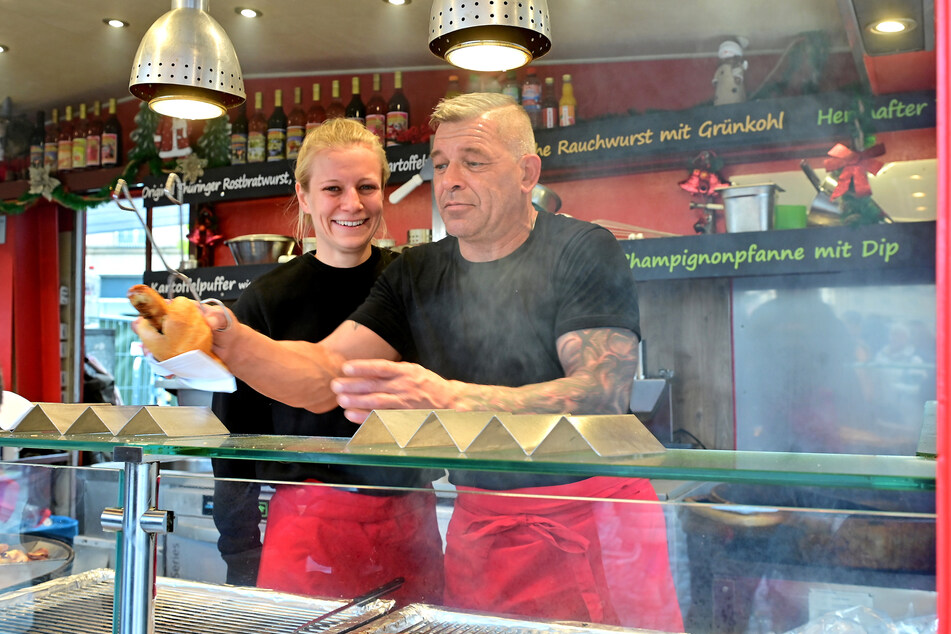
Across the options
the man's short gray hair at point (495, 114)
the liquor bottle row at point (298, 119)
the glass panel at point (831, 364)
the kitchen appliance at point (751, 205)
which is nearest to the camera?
the man's short gray hair at point (495, 114)

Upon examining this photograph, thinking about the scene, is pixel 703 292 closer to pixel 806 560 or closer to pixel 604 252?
pixel 604 252

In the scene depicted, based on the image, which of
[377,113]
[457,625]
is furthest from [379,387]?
[377,113]

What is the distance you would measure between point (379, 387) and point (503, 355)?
0.50m

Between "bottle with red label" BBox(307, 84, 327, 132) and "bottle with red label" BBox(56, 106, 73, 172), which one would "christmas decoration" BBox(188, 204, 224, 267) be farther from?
"bottle with red label" BBox(56, 106, 73, 172)

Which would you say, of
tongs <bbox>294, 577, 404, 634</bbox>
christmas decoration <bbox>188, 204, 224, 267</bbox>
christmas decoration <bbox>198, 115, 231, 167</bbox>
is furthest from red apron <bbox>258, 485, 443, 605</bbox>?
christmas decoration <bbox>188, 204, 224, 267</bbox>

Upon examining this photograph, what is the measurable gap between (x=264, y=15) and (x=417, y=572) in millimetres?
3294

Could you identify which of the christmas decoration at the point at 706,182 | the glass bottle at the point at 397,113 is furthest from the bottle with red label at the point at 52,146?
the christmas decoration at the point at 706,182

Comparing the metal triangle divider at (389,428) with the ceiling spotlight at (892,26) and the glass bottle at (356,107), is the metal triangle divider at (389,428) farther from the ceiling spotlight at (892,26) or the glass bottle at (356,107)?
the glass bottle at (356,107)

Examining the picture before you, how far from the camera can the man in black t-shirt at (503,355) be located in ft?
2.99

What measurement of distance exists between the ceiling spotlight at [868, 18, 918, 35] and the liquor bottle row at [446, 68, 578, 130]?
149 cm

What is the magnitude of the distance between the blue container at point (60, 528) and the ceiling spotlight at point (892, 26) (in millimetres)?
2060

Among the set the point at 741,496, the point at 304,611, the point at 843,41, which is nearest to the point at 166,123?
the point at 843,41

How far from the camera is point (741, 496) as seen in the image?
821mm

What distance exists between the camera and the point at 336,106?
415 cm
